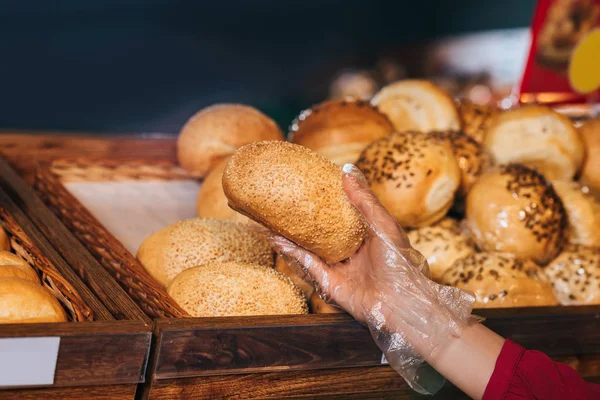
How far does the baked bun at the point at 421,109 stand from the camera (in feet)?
6.95

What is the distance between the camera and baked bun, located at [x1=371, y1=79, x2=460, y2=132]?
6.95ft

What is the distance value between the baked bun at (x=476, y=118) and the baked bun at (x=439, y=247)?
0.53 m

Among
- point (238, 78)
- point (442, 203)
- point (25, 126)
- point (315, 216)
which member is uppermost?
point (315, 216)

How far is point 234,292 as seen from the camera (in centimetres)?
125

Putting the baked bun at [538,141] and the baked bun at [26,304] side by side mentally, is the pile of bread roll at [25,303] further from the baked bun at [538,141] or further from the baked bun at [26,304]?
the baked bun at [538,141]

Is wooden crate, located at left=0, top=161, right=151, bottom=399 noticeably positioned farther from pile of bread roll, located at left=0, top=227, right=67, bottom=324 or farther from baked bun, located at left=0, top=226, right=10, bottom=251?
baked bun, located at left=0, top=226, right=10, bottom=251

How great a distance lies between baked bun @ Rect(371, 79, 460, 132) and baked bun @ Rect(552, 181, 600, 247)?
419 millimetres

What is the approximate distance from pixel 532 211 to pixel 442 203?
234mm

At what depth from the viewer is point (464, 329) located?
48.9 inches

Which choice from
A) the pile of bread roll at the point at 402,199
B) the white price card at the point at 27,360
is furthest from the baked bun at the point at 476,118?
the white price card at the point at 27,360

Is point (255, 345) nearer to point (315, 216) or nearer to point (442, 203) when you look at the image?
point (315, 216)

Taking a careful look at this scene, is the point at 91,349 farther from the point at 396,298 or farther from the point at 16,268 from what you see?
the point at 396,298

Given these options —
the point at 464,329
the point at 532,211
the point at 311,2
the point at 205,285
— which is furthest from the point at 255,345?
the point at 311,2

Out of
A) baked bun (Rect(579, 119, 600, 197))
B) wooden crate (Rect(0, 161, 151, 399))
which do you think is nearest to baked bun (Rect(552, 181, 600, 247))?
baked bun (Rect(579, 119, 600, 197))
